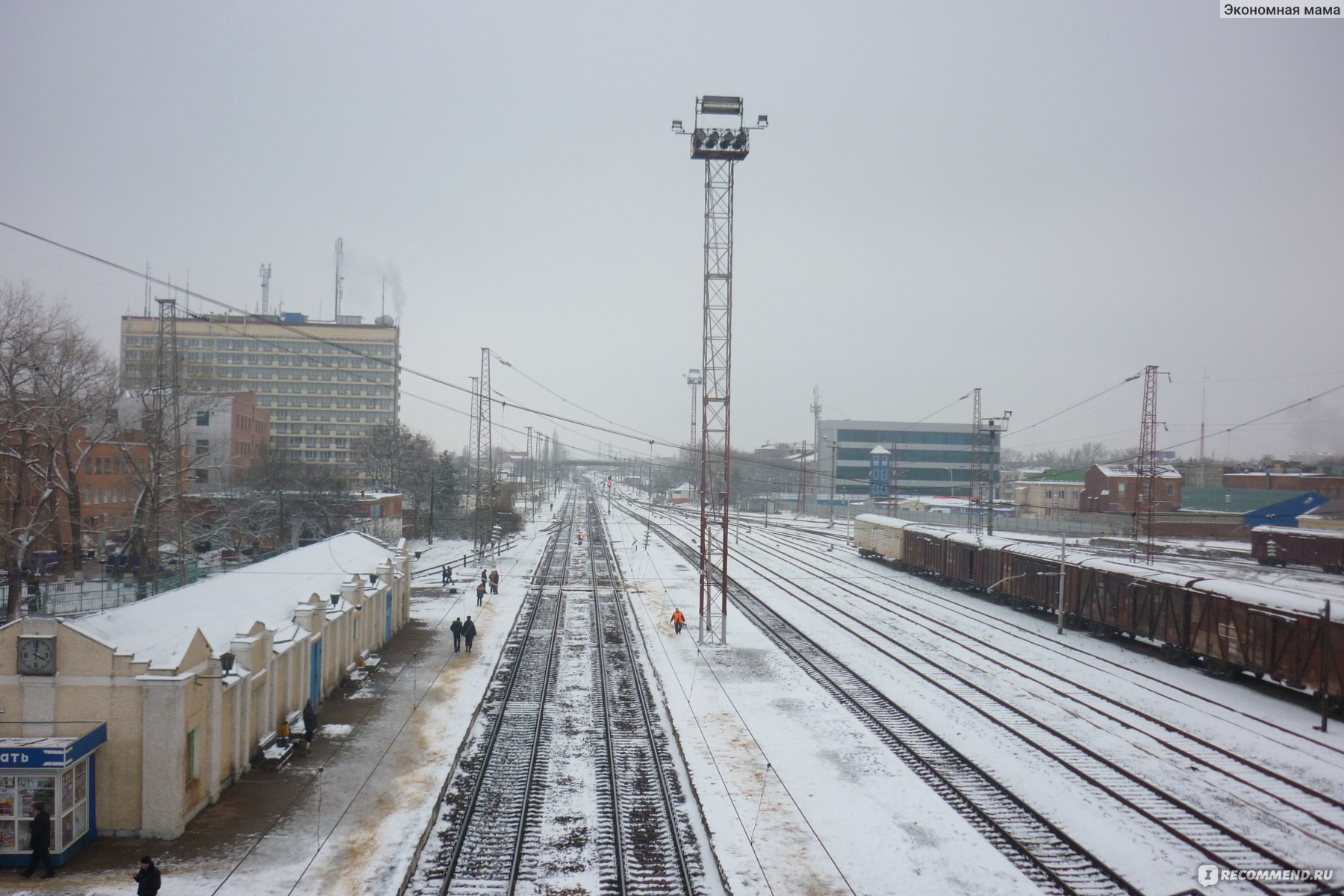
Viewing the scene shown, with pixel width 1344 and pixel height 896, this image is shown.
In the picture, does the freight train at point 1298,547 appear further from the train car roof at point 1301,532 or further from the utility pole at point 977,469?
the utility pole at point 977,469

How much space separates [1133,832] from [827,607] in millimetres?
23071

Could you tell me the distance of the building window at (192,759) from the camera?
554 inches

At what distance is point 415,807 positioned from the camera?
14664 millimetres

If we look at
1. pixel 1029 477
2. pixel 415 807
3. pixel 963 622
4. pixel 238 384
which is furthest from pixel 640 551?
pixel 238 384

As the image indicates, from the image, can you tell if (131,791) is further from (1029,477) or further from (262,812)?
(1029,477)

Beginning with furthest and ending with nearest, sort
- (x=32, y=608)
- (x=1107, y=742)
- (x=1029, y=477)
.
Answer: (x=1029, y=477)
(x=32, y=608)
(x=1107, y=742)

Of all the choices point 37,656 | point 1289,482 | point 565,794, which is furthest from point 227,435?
point 1289,482

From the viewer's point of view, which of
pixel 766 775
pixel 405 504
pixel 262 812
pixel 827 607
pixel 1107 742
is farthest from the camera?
pixel 405 504

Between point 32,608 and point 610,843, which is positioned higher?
point 32,608

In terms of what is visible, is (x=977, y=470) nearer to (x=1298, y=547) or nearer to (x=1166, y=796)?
(x=1298, y=547)

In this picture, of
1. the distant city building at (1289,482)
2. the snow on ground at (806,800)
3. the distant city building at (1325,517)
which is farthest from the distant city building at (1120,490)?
the snow on ground at (806,800)

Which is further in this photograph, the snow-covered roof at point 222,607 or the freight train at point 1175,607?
the freight train at point 1175,607

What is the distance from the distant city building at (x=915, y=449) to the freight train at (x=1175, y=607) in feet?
263

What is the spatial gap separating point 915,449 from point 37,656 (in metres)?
118
